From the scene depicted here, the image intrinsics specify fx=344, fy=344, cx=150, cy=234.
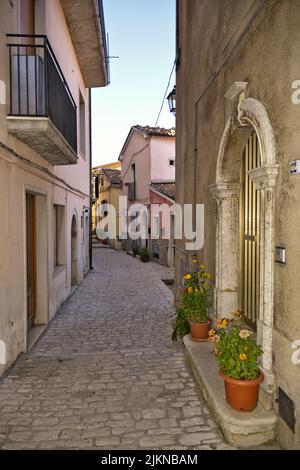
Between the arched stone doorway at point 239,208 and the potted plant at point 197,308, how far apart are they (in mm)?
376

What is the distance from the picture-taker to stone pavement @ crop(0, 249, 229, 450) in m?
3.49

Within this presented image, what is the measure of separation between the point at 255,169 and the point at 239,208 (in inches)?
62.0

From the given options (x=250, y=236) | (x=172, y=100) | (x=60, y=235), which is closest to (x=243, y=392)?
(x=250, y=236)

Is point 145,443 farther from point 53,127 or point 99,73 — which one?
point 99,73

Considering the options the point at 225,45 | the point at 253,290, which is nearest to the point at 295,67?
the point at 225,45

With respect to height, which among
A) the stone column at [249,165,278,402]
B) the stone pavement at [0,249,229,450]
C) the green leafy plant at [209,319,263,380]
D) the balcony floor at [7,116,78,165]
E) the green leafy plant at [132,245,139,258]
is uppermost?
the balcony floor at [7,116,78,165]

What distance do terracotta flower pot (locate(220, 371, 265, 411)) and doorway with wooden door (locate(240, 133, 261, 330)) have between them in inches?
50.1

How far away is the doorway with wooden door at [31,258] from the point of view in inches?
267

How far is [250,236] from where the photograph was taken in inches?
186

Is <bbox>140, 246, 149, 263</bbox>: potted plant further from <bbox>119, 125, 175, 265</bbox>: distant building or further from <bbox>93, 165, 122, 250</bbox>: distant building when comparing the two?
<bbox>93, 165, 122, 250</bbox>: distant building

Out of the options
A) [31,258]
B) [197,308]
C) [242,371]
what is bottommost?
[242,371]

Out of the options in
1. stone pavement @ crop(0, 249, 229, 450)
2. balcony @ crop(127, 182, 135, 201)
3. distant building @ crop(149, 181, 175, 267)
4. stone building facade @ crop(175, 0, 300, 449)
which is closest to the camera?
stone building facade @ crop(175, 0, 300, 449)

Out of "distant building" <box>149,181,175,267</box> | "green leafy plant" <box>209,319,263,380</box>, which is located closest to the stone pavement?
"green leafy plant" <box>209,319,263,380</box>

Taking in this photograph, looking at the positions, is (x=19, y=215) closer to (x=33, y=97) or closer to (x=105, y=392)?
(x=33, y=97)
